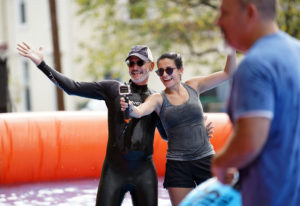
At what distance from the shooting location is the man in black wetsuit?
386 centimetres

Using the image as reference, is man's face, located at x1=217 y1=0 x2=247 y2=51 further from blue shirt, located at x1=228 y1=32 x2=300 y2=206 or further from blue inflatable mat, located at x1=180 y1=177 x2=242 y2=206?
blue inflatable mat, located at x1=180 y1=177 x2=242 y2=206

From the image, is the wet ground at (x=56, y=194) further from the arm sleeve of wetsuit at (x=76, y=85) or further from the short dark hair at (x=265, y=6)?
the short dark hair at (x=265, y=6)

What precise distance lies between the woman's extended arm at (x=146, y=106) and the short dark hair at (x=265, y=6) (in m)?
1.69

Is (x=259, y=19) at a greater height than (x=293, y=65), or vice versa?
(x=259, y=19)

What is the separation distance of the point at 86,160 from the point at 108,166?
3.58 metres

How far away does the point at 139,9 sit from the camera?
51.4 ft

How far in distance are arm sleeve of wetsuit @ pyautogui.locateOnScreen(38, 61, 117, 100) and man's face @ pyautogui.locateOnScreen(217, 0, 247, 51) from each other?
214cm

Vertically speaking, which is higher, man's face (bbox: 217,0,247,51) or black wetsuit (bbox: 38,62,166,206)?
man's face (bbox: 217,0,247,51)

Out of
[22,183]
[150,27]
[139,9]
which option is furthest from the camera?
[150,27]

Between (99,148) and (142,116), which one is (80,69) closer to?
(99,148)

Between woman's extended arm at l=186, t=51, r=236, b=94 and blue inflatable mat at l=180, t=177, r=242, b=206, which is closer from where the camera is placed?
blue inflatable mat at l=180, t=177, r=242, b=206

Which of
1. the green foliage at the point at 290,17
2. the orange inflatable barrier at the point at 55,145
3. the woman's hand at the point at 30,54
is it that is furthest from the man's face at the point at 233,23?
the green foliage at the point at 290,17

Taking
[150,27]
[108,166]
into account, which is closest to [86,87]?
[108,166]

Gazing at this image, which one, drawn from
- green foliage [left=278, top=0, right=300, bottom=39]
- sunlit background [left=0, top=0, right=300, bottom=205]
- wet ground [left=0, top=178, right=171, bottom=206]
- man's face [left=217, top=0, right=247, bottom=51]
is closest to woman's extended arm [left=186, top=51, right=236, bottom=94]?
man's face [left=217, top=0, right=247, bottom=51]
